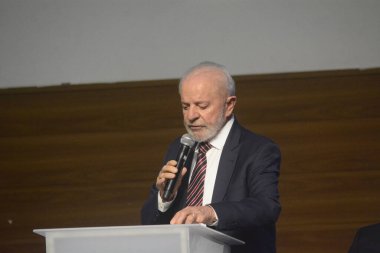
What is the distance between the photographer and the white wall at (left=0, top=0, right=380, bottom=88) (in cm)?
516

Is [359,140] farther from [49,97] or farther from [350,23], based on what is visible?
[49,97]

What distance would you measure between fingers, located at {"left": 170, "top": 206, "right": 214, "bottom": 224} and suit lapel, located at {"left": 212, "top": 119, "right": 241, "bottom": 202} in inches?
12.8

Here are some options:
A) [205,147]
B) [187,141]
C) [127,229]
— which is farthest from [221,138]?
[127,229]

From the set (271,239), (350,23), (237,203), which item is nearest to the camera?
(237,203)

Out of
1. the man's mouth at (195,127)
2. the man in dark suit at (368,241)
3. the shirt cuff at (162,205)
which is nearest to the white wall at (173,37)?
the man's mouth at (195,127)

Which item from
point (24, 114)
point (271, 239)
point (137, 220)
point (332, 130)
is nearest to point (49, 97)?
point (24, 114)

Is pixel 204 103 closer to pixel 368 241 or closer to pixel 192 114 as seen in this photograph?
pixel 192 114

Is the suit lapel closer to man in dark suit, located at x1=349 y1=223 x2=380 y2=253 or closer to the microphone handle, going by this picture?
the microphone handle

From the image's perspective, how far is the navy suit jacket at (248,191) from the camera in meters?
3.30

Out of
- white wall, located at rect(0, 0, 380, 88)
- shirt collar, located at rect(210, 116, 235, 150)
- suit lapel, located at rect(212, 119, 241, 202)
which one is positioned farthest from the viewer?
white wall, located at rect(0, 0, 380, 88)

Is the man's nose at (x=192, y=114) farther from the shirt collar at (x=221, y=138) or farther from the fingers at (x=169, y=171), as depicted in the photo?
the fingers at (x=169, y=171)

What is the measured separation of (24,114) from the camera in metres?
5.40

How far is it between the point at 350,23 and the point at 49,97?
1.75m

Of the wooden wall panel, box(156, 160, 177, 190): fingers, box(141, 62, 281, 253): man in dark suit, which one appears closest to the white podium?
box(156, 160, 177, 190): fingers
